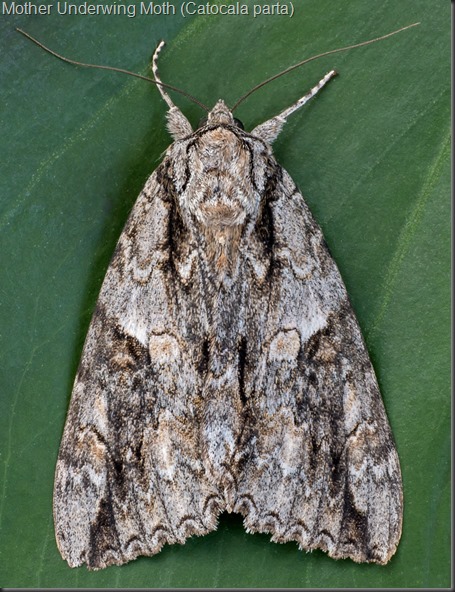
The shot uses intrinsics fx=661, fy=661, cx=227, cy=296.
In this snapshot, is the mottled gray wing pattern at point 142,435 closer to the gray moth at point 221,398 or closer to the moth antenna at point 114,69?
the gray moth at point 221,398

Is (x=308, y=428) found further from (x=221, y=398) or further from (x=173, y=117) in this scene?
(x=173, y=117)

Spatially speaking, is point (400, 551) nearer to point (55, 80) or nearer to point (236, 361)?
point (236, 361)

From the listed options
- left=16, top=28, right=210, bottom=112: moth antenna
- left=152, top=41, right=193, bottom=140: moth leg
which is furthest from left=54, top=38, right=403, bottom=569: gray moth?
left=16, top=28, right=210, bottom=112: moth antenna

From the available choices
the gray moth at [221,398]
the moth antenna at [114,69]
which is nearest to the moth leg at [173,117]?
the moth antenna at [114,69]

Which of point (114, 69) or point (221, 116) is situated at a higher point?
point (114, 69)

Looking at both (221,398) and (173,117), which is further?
(173,117)

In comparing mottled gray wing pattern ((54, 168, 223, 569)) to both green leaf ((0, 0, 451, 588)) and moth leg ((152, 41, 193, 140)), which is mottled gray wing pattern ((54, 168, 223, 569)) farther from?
moth leg ((152, 41, 193, 140))

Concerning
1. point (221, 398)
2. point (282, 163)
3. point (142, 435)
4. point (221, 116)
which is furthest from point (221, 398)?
point (221, 116)
